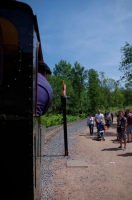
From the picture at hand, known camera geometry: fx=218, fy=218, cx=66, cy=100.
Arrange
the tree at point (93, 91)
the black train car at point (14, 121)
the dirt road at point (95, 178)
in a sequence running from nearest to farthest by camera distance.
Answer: the black train car at point (14, 121)
the dirt road at point (95, 178)
the tree at point (93, 91)

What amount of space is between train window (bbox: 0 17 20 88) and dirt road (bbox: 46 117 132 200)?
12.3 ft

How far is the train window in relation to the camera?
6.68 ft

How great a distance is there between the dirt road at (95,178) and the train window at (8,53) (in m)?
3.76

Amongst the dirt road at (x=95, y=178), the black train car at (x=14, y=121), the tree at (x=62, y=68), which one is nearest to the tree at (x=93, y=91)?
the tree at (x=62, y=68)

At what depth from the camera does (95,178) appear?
6254 mm

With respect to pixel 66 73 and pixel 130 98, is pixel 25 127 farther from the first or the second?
pixel 66 73

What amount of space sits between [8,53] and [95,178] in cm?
518

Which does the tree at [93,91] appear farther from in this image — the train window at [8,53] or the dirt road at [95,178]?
the train window at [8,53]

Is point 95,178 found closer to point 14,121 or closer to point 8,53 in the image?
point 14,121

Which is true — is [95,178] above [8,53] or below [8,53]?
below

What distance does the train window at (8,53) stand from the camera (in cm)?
204

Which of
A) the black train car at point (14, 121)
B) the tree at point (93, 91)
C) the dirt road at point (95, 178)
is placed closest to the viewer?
the black train car at point (14, 121)

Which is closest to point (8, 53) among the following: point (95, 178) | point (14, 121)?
point (14, 121)

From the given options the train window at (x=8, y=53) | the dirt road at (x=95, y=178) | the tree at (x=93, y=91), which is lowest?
the dirt road at (x=95, y=178)
